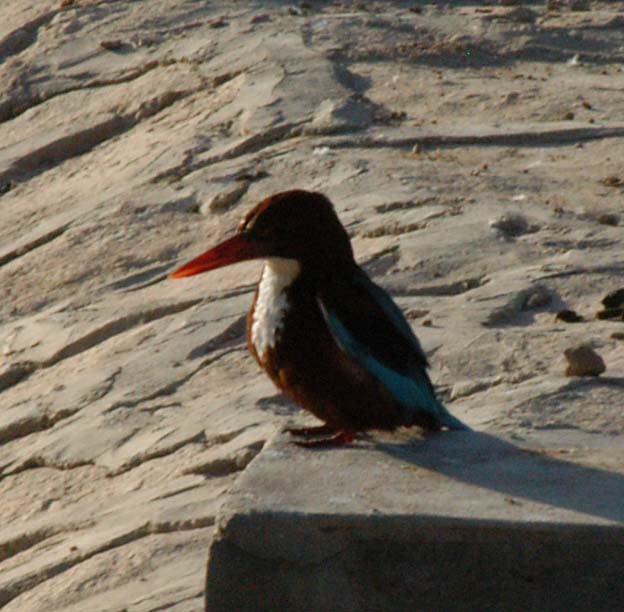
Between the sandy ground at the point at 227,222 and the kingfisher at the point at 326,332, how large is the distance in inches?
13.6

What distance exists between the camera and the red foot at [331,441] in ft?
12.3

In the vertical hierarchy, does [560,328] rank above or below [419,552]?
below

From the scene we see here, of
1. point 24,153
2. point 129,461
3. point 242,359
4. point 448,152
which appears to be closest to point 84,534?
point 129,461

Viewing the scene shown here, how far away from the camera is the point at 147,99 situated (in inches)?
307

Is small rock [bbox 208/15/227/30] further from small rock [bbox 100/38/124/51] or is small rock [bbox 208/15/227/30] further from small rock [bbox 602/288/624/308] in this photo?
small rock [bbox 602/288/624/308]

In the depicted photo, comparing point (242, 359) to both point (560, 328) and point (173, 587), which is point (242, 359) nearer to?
point (560, 328)

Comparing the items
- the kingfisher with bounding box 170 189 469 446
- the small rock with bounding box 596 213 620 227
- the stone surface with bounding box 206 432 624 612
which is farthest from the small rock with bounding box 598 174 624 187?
the stone surface with bounding box 206 432 624 612

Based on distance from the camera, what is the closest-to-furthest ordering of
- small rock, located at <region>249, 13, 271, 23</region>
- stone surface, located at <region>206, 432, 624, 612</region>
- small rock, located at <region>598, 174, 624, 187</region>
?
stone surface, located at <region>206, 432, 624, 612</region> → small rock, located at <region>598, 174, 624, 187</region> → small rock, located at <region>249, 13, 271, 23</region>

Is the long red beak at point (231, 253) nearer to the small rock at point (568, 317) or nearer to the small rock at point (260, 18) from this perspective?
the small rock at point (568, 317)

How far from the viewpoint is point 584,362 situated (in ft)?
15.1

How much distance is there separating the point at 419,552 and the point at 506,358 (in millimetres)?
1892

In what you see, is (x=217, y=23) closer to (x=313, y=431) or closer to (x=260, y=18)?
(x=260, y=18)

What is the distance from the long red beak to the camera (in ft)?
12.8

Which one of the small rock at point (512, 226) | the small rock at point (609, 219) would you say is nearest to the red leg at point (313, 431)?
the small rock at point (512, 226)
